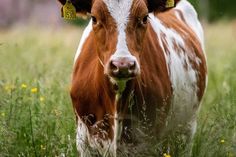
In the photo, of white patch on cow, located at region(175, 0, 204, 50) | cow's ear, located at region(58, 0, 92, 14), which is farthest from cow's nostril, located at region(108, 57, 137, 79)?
white patch on cow, located at region(175, 0, 204, 50)

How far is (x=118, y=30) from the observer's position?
673cm

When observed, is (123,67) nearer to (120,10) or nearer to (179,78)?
(120,10)

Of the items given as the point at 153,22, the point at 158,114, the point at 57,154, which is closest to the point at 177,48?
the point at 153,22

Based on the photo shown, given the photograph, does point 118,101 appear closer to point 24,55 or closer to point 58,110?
point 58,110

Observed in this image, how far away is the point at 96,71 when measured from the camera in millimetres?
7391

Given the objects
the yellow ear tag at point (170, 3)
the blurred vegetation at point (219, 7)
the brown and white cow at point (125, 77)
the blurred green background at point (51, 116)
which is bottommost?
the blurred vegetation at point (219, 7)

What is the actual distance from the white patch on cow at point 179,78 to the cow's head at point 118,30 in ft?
3.20

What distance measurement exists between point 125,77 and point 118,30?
0.42 m

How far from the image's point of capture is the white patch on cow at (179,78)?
792 centimetres

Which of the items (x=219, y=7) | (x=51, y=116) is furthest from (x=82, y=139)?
(x=219, y=7)

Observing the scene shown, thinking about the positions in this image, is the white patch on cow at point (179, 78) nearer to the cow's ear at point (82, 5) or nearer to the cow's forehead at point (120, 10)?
the cow's ear at point (82, 5)

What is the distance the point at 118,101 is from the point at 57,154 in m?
0.73

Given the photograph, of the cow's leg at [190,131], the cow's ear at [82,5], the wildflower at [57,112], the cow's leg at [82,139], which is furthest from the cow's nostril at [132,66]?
the cow's leg at [190,131]

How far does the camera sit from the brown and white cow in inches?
265
